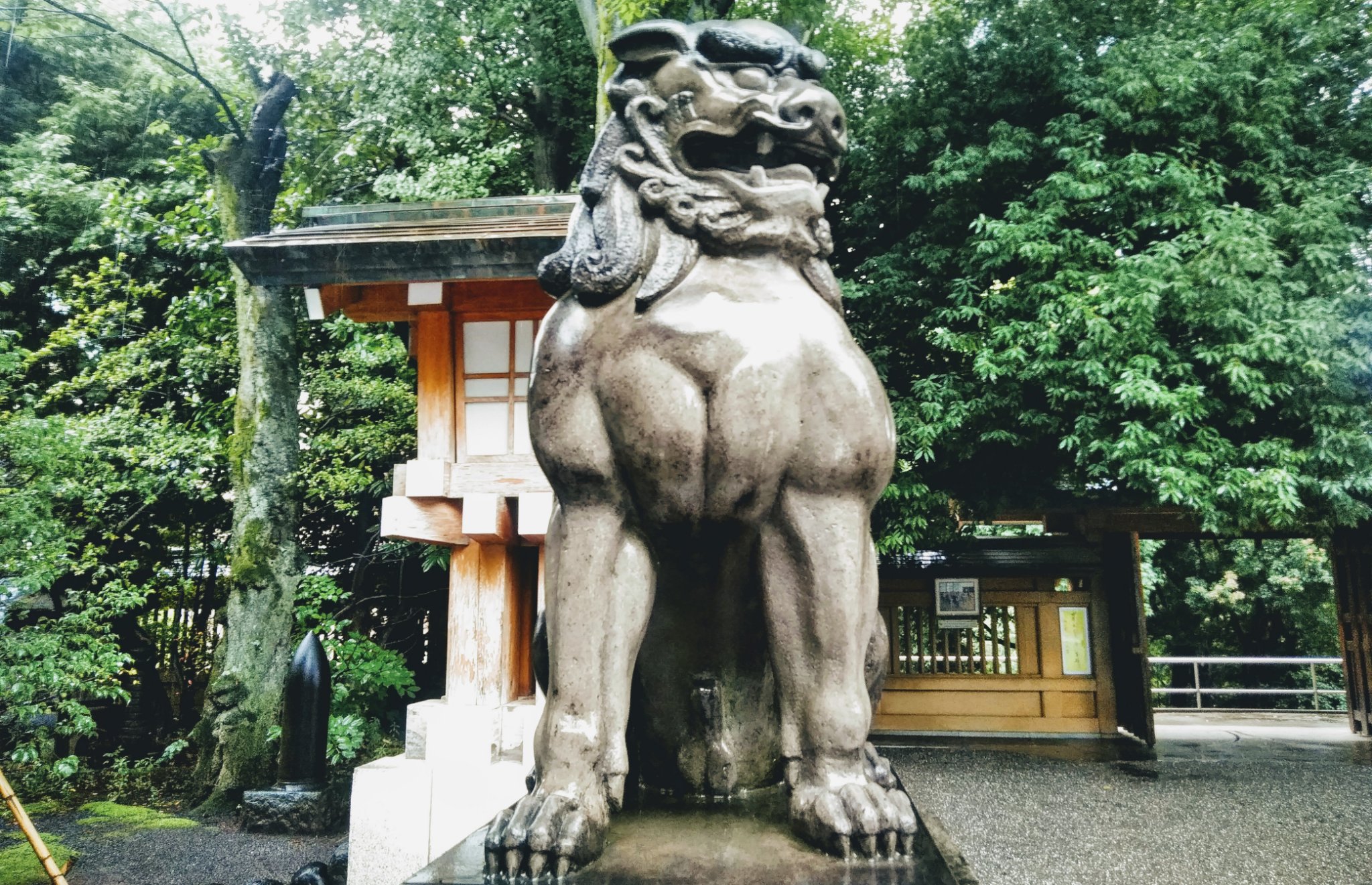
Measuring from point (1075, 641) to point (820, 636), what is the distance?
9.40 metres

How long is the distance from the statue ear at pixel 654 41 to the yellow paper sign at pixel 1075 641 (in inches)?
374

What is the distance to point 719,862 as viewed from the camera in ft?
4.92

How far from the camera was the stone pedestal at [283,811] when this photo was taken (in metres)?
6.74

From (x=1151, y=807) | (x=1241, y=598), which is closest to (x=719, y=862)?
(x=1151, y=807)

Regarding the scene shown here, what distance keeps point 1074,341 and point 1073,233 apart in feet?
2.92

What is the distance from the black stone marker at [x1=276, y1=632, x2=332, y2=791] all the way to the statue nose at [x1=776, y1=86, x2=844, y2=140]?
236 inches

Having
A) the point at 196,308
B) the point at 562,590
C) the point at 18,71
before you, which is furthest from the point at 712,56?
the point at 18,71

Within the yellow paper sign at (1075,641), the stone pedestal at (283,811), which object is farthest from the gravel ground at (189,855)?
the yellow paper sign at (1075,641)

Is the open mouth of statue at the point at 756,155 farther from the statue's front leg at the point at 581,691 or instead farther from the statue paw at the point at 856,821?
the statue paw at the point at 856,821

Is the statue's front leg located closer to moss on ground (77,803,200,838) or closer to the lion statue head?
the lion statue head

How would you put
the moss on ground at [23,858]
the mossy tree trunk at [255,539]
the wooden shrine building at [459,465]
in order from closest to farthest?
the wooden shrine building at [459,465]
the moss on ground at [23,858]
the mossy tree trunk at [255,539]

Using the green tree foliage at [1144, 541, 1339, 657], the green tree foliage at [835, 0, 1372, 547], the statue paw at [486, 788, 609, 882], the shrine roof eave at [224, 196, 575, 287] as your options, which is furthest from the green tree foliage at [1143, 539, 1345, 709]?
the statue paw at [486, 788, 609, 882]

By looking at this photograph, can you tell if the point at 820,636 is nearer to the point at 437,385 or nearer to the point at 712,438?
the point at 712,438

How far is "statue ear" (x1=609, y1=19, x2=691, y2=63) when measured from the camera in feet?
5.97
